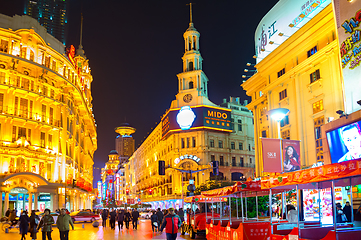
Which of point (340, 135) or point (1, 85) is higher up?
point (1, 85)

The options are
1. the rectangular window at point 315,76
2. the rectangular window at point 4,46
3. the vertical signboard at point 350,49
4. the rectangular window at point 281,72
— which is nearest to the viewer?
the vertical signboard at point 350,49

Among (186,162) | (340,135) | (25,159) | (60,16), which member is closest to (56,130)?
(25,159)

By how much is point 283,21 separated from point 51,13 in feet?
276

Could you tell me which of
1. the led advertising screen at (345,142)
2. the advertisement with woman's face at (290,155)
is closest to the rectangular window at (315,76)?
the led advertising screen at (345,142)

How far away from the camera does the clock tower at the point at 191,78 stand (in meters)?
70.9

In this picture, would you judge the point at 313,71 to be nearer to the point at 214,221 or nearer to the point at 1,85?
the point at 214,221

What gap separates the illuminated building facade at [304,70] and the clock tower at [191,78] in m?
33.8

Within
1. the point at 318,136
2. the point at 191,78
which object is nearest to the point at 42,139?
the point at 318,136

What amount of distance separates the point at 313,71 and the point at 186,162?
4225 centimetres

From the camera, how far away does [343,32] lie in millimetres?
20391

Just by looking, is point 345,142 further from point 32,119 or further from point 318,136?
point 32,119

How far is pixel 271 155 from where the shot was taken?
14.8 m

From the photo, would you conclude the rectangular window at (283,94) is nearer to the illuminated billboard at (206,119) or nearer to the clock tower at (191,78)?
the illuminated billboard at (206,119)

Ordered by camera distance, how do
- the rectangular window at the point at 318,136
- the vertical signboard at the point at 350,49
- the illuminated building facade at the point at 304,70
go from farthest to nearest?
the rectangular window at the point at 318,136 → the illuminated building facade at the point at 304,70 → the vertical signboard at the point at 350,49
